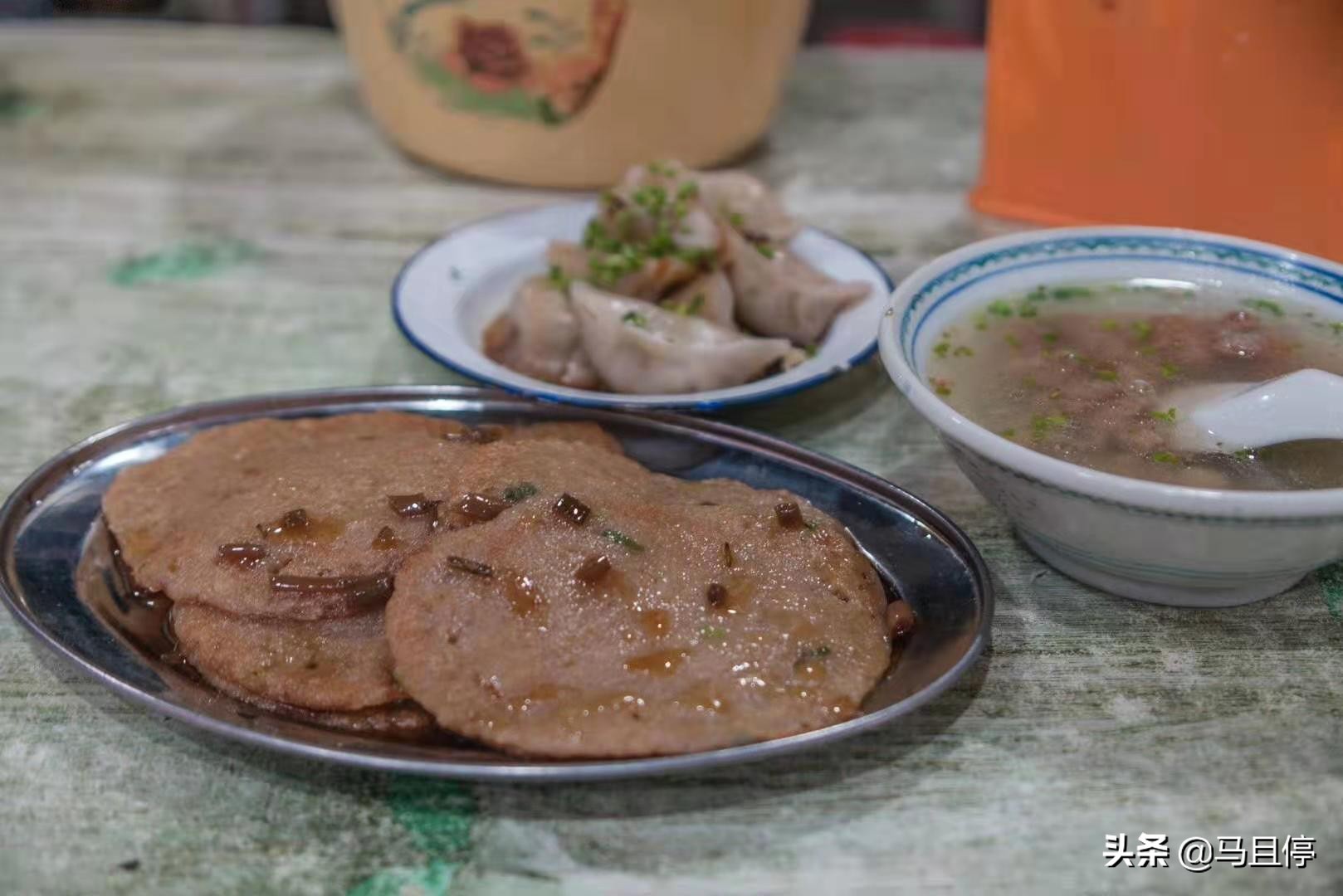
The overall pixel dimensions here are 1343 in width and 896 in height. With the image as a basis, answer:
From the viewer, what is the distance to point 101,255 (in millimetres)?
2662

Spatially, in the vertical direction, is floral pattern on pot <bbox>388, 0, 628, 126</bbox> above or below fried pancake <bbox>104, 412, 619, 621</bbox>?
above

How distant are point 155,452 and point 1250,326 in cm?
161

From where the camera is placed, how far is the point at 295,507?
58.4 inches

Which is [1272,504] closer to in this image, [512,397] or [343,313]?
[512,397]

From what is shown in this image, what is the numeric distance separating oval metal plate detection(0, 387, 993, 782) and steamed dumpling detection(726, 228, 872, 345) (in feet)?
1.72

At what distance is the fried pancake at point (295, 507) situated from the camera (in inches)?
54.1

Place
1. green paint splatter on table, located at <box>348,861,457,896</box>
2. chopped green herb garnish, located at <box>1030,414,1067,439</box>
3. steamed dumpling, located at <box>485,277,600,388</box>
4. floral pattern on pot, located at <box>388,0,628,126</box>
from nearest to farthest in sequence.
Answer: green paint splatter on table, located at <box>348,861,457,896</box> < chopped green herb garnish, located at <box>1030,414,1067,439</box> < steamed dumpling, located at <box>485,277,600,388</box> < floral pattern on pot, located at <box>388,0,628,126</box>

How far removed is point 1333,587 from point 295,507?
1356 millimetres

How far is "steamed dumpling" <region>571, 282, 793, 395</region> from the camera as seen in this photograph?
1984mm

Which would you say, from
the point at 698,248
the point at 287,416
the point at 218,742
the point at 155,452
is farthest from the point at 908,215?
the point at 218,742

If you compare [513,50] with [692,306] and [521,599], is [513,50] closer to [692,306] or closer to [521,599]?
[692,306]

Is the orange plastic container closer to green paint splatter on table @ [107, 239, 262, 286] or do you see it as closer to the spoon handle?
the spoon handle

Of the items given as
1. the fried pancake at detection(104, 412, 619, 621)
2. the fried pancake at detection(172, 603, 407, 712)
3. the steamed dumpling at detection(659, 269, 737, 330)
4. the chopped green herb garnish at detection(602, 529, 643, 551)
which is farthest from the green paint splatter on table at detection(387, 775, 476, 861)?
the steamed dumpling at detection(659, 269, 737, 330)

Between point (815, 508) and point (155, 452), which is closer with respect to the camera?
point (815, 508)
